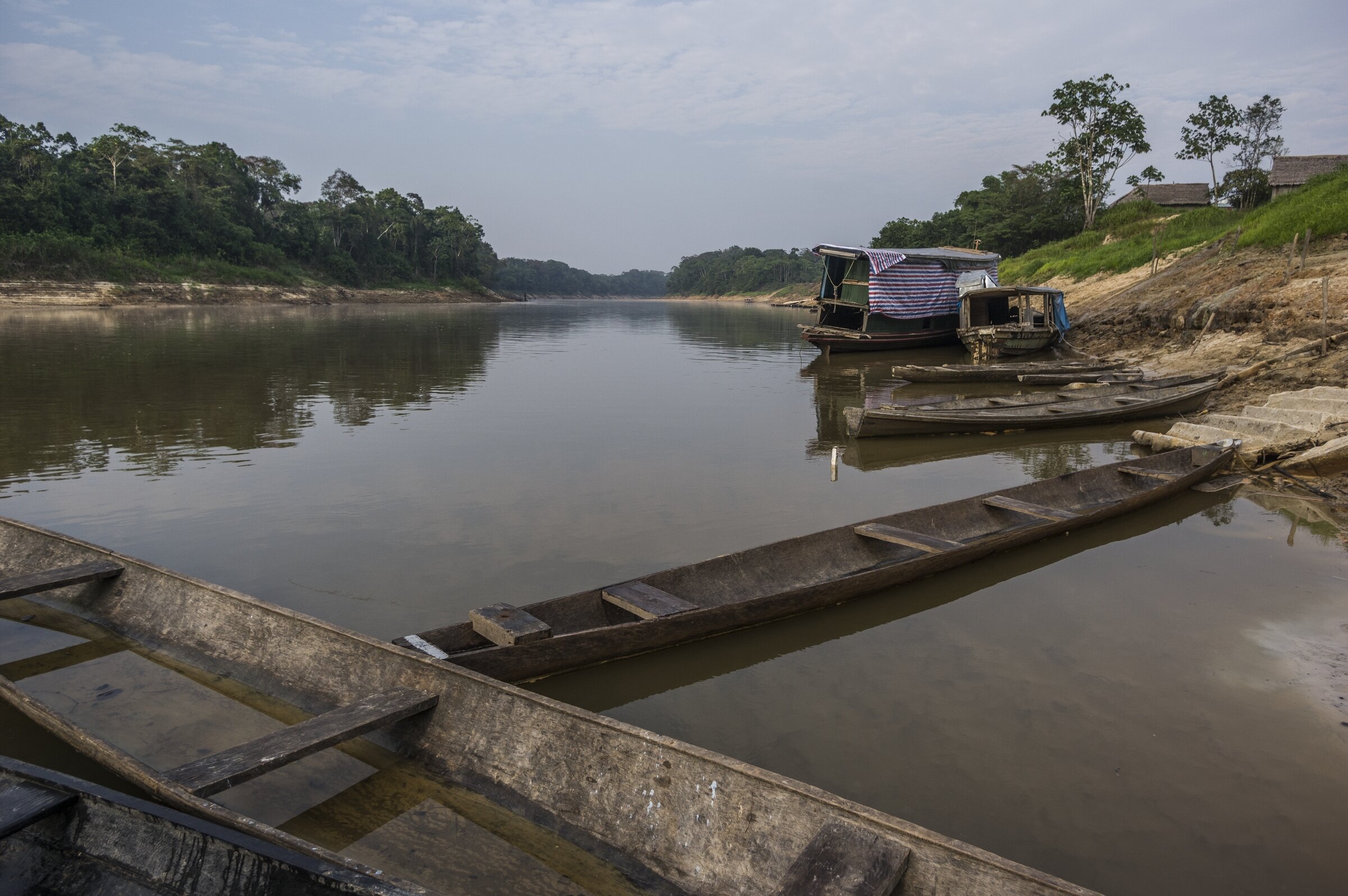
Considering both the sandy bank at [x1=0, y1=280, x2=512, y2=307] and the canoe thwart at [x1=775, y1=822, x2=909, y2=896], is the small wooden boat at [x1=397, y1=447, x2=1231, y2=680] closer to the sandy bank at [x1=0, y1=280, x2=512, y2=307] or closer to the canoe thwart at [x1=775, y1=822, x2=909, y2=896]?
the canoe thwart at [x1=775, y1=822, x2=909, y2=896]

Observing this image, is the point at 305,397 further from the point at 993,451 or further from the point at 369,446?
the point at 993,451

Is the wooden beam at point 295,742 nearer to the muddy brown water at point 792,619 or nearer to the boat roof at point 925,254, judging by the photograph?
the muddy brown water at point 792,619

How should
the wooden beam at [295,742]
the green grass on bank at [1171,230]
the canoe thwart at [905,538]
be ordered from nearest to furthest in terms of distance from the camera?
the wooden beam at [295,742], the canoe thwart at [905,538], the green grass on bank at [1171,230]

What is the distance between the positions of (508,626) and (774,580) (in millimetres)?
2243

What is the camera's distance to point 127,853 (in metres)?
2.70

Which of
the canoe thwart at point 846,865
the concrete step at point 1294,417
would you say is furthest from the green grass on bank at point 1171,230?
the canoe thwart at point 846,865

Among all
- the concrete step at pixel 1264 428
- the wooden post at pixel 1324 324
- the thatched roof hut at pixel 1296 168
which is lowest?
the concrete step at pixel 1264 428

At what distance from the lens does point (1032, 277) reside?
35.1m

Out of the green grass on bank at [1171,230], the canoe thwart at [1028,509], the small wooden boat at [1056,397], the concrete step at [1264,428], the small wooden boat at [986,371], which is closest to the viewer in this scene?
the canoe thwart at [1028,509]

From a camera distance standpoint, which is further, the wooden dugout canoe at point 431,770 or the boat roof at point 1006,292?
the boat roof at point 1006,292

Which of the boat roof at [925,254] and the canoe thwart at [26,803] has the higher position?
the boat roof at [925,254]

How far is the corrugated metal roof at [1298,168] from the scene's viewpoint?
96.2 feet

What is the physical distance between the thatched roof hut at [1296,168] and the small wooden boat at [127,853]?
37.2 meters

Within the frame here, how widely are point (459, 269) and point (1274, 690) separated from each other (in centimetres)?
9590
